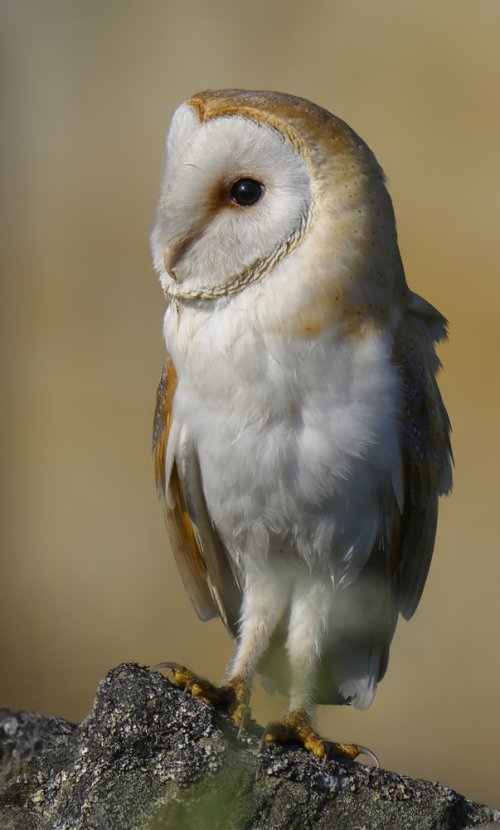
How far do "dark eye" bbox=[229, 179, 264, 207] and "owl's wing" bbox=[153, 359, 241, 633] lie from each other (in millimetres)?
385

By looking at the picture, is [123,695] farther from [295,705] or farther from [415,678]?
[415,678]

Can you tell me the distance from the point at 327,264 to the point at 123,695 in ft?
2.67

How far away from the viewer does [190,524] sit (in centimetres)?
249

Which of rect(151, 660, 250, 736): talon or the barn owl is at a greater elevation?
the barn owl

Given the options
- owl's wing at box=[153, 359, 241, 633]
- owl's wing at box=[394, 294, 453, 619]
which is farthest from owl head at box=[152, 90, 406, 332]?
owl's wing at box=[153, 359, 241, 633]

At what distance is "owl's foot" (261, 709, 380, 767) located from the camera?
6.81 ft

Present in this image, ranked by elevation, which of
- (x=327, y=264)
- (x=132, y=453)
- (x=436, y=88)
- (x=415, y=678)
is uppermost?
(x=436, y=88)

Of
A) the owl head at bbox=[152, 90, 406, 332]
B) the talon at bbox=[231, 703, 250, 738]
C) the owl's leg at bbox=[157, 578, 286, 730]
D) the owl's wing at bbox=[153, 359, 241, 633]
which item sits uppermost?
the owl head at bbox=[152, 90, 406, 332]

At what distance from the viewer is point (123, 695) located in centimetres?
187

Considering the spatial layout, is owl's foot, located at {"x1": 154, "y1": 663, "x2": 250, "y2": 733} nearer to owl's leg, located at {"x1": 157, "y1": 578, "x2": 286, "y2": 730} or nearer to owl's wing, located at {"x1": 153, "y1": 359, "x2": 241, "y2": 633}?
owl's leg, located at {"x1": 157, "y1": 578, "x2": 286, "y2": 730}

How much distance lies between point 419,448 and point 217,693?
60cm

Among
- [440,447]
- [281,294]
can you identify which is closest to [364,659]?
[440,447]

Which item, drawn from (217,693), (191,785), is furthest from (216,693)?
(191,785)

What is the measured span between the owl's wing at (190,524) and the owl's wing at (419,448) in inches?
14.3
